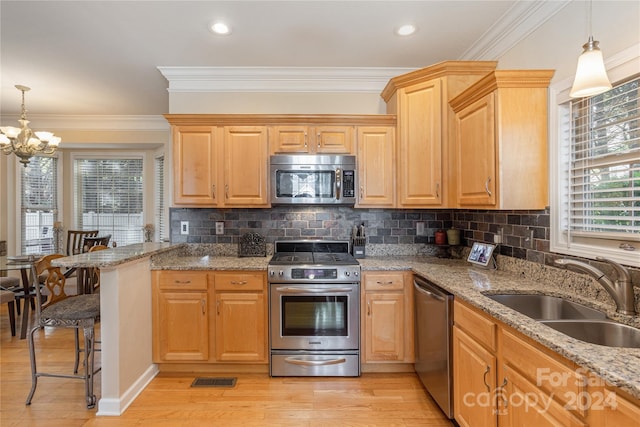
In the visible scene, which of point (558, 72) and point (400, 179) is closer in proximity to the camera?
point (558, 72)

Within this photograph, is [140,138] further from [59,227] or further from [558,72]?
[558,72]

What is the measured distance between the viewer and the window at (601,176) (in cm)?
154

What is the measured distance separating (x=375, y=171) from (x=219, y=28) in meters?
Result: 1.72

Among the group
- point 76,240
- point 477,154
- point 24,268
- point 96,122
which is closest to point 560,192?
point 477,154

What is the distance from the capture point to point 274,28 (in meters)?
2.43

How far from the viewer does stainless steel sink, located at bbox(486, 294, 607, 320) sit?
165cm

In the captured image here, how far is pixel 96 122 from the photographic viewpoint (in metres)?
4.59

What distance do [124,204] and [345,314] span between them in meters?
4.52

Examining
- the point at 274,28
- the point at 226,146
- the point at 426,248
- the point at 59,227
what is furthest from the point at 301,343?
the point at 59,227

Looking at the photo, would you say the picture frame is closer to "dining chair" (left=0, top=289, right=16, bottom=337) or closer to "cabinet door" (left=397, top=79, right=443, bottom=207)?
"cabinet door" (left=397, top=79, right=443, bottom=207)

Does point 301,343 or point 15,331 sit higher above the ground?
point 301,343

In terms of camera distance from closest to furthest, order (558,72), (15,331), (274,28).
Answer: (558,72) < (274,28) < (15,331)

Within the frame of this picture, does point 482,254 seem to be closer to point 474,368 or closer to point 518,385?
point 474,368

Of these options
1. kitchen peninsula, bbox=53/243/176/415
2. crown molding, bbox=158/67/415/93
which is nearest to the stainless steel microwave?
crown molding, bbox=158/67/415/93
